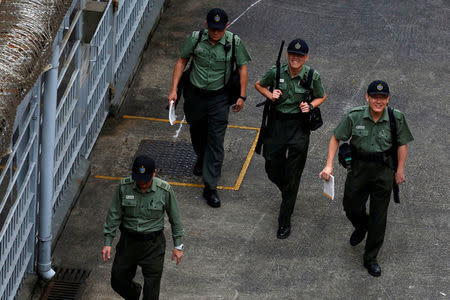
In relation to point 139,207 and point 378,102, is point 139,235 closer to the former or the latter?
point 139,207

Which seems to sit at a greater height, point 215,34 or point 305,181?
point 215,34

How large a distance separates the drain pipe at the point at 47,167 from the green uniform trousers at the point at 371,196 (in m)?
2.73

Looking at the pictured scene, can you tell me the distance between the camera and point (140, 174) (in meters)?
8.68

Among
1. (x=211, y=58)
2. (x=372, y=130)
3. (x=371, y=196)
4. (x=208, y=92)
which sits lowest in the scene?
(x=371, y=196)

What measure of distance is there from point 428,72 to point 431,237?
13.1 ft

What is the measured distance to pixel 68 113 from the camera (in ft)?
35.5

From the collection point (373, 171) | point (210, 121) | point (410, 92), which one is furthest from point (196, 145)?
A: point (410, 92)

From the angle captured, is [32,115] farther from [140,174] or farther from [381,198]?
[381,198]

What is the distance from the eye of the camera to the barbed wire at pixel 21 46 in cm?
696

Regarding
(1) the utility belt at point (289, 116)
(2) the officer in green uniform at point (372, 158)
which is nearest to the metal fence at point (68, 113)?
(1) the utility belt at point (289, 116)

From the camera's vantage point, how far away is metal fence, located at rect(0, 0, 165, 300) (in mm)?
8953

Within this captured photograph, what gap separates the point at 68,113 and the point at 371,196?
10.1ft

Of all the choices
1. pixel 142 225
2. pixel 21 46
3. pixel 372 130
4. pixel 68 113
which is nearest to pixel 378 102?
pixel 372 130

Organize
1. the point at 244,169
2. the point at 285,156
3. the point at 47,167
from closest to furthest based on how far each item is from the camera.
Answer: the point at 47,167 → the point at 285,156 → the point at 244,169
